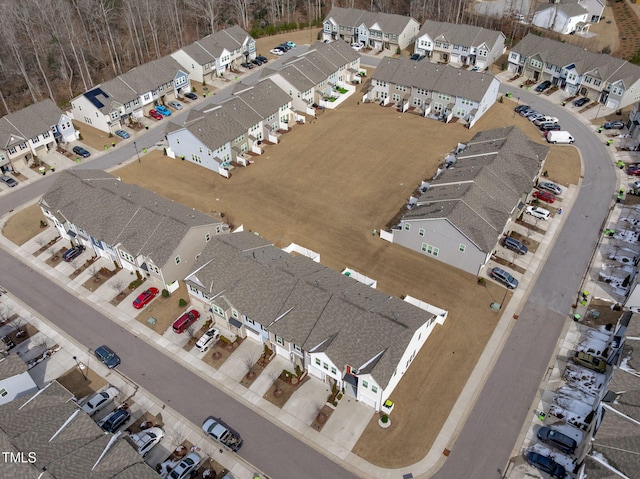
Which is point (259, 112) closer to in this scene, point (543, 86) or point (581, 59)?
point (543, 86)

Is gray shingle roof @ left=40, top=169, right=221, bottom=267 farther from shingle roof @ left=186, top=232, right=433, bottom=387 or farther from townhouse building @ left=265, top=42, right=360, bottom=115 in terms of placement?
townhouse building @ left=265, top=42, right=360, bottom=115

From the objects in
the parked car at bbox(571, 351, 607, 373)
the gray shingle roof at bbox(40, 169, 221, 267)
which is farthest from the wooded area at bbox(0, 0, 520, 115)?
the parked car at bbox(571, 351, 607, 373)


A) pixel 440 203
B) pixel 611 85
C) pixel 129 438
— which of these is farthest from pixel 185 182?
pixel 611 85

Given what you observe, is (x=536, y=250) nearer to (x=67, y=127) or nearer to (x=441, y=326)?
(x=441, y=326)

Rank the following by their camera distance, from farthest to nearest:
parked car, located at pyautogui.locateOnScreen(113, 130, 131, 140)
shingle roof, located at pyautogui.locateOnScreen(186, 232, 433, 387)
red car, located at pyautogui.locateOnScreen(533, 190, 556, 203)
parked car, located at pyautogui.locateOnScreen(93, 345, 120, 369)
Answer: parked car, located at pyautogui.locateOnScreen(113, 130, 131, 140)
red car, located at pyautogui.locateOnScreen(533, 190, 556, 203)
parked car, located at pyautogui.locateOnScreen(93, 345, 120, 369)
shingle roof, located at pyautogui.locateOnScreen(186, 232, 433, 387)

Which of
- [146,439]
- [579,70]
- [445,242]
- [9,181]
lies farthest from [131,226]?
[579,70]

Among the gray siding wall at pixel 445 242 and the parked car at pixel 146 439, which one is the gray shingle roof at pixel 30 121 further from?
the gray siding wall at pixel 445 242
